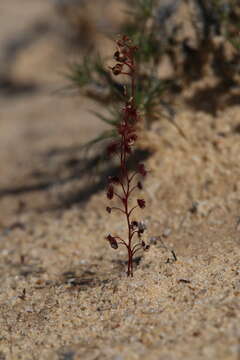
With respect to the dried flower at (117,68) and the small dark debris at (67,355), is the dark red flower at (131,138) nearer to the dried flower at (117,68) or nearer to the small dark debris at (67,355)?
the dried flower at (117,68)

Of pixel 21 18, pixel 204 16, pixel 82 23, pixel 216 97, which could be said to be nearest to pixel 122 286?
pixel 216 97

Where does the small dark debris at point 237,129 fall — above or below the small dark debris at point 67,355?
above

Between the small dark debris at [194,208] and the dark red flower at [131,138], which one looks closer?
the dark red flower at [131,138]

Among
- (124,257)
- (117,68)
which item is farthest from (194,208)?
(117,68)

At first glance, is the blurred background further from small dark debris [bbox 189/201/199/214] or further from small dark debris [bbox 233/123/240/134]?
small dark debris [bbox 189/201/199/214]

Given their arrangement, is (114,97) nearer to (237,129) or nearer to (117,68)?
(237,129)

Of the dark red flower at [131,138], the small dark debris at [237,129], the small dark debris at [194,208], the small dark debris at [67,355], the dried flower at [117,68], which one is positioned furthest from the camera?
the small dark debris at [237,129]

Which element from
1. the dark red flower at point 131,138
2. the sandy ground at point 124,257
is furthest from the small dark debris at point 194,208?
the dark red flower at point 131,138

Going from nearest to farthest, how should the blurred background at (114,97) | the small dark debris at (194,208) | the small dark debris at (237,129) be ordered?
the small dark debris at (194,208)
the small dark debris at (237,129)
the blurred background at (114,97)

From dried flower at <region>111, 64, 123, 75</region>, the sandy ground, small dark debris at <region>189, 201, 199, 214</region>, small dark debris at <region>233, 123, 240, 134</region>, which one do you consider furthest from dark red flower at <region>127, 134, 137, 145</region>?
small dark debris at <region>233, 123, 240, 134</region>
